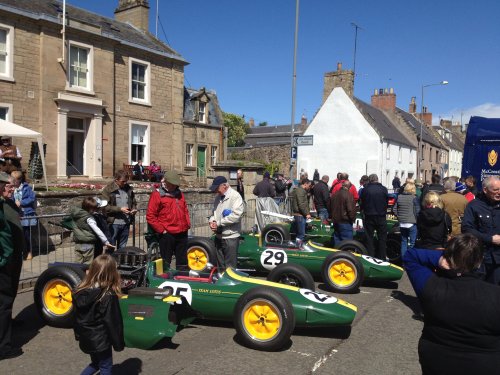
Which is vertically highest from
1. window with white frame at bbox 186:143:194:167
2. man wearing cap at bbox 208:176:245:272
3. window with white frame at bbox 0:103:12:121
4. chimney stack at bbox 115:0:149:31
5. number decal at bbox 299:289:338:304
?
chimney stack at bbox 115:0:149:31

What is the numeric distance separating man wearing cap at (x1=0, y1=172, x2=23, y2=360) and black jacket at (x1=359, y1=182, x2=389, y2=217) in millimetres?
6248

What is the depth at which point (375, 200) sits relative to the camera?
28.4ft

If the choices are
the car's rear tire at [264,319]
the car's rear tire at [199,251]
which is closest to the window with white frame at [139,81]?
the car's rear tire at [199,251]

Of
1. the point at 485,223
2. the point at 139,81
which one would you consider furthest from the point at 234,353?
the point at 139,81

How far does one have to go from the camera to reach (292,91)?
1603cm

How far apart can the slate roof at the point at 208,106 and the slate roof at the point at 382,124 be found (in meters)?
11.0

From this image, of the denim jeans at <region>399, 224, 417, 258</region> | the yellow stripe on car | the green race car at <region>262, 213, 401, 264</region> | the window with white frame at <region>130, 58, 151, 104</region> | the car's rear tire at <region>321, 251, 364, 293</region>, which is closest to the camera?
the yellow stripe on car

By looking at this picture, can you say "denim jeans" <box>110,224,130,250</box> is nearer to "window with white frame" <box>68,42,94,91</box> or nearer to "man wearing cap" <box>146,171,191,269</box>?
"man wearing cap" <box>146,171,191,269</box>

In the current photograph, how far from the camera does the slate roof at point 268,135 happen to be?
53888 millimetres

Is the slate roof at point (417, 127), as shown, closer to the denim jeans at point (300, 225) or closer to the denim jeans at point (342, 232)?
the denim jeans at point (300, 225)

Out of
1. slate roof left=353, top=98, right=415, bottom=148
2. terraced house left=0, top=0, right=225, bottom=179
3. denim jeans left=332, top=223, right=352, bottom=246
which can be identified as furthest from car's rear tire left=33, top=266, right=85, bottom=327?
slate roof left=353, top=98, right=415, bottom=148

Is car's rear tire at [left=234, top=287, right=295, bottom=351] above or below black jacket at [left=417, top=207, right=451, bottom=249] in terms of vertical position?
below

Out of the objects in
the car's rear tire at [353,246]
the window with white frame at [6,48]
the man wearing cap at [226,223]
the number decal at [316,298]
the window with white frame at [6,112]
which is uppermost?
the window with white frame at [6,48]

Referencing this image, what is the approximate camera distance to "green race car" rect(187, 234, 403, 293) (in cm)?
715
